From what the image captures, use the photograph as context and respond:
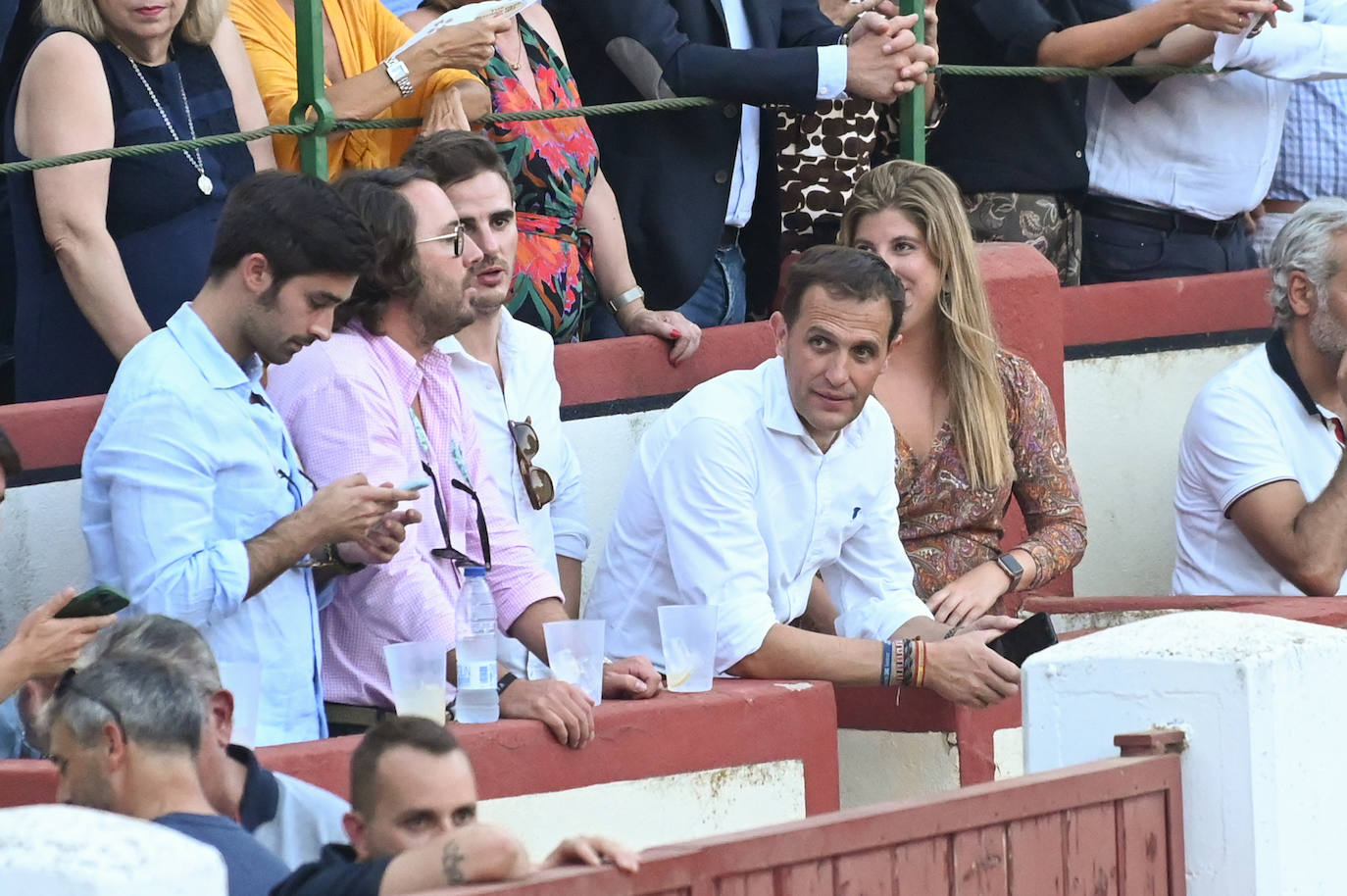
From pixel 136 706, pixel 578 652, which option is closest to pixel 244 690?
pixel 136 706

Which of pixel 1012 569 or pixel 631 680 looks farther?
pixel 1012 569

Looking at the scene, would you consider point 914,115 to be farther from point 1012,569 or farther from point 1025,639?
point 1025,639

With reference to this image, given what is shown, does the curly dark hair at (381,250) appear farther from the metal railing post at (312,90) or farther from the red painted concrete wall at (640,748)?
the red painted concrete wall at (640,748)

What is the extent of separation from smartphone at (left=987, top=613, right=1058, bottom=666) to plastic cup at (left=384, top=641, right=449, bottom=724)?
1.45 m

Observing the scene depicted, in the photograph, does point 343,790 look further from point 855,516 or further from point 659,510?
point 855,516

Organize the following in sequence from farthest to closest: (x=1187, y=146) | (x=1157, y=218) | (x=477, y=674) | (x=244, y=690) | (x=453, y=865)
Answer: (x=1157, y=218) → (x=1187, y=146) → (x=477, y=674) → (x=244, y=690) → (x=453, y=865)

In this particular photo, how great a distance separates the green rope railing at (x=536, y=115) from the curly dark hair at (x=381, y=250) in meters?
0.51

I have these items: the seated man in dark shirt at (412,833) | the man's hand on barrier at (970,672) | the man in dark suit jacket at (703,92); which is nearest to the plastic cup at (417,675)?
the seated man in dark shirt at (412,833)

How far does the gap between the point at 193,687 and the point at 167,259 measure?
192 centimetres

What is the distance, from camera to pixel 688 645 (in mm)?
5094

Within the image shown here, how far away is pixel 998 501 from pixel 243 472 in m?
2.31

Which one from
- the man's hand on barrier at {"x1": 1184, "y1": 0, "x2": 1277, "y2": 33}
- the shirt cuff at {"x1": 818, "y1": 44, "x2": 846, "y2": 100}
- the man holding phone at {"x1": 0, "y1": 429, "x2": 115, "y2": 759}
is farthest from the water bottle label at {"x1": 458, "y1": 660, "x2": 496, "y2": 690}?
the man's hand on barrier at {"x1": 1184, "y1": 0, "x2": 1277, "y2": 33}

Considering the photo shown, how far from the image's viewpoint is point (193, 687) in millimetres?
3717

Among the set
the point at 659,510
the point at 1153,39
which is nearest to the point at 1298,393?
the point at 1153,39
